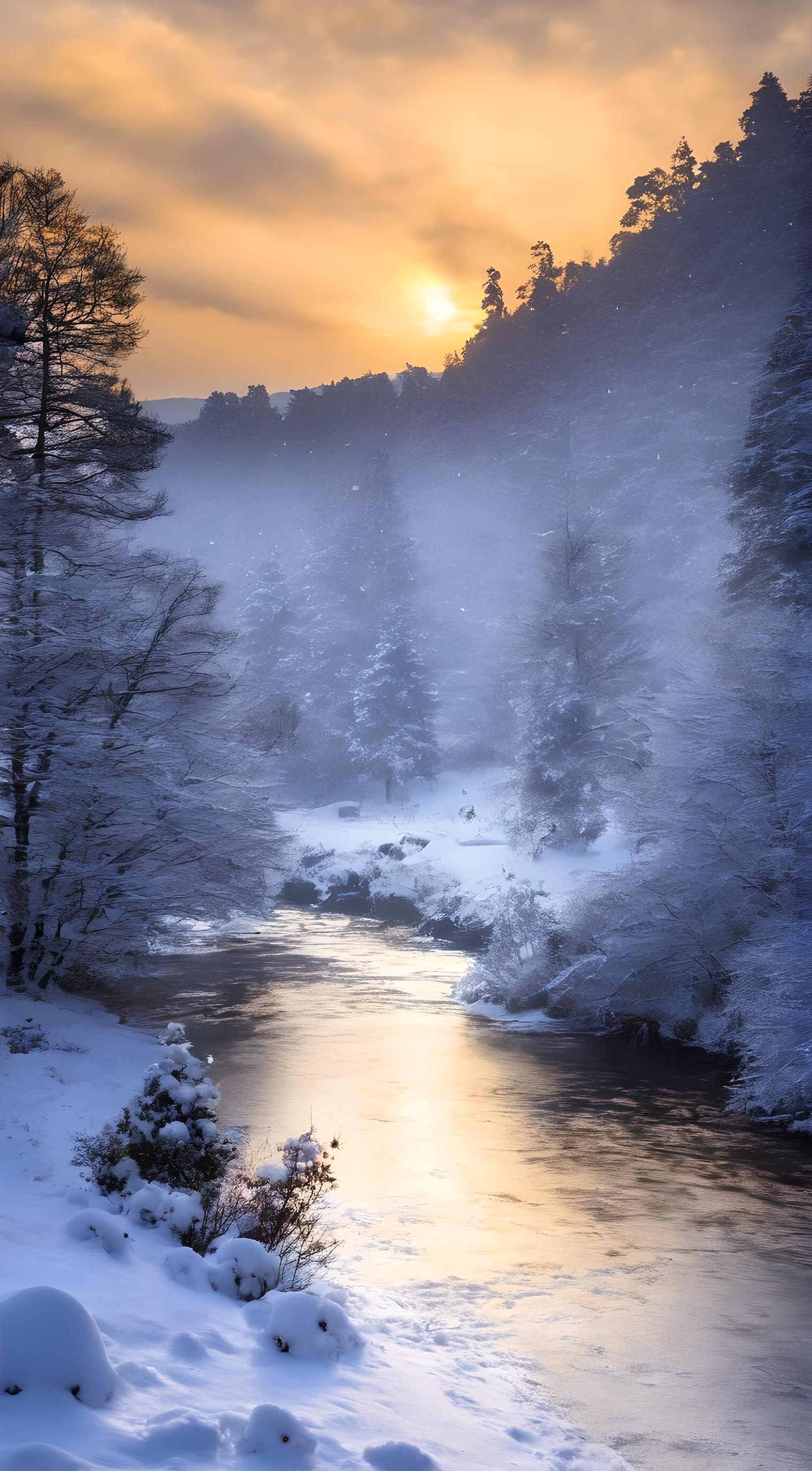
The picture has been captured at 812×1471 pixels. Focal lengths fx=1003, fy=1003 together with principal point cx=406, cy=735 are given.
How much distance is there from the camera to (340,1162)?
13016mm

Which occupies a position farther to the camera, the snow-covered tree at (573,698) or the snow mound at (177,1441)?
the snow-covered tree at (573,698)

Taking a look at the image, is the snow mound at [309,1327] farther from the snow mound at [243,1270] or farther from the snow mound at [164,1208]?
the snow mound at [164,1208]

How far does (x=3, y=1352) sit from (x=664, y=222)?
250 ft

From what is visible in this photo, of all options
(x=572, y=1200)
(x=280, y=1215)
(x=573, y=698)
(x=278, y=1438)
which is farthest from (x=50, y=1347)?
(x=573, y=698)

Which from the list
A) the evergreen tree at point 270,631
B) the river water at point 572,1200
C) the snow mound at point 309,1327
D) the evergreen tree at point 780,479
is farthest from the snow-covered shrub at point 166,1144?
the evergreen tree at point 270,631

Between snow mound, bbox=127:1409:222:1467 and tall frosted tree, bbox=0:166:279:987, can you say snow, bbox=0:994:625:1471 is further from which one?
tall frosted tree, bbox=0:166:279:987

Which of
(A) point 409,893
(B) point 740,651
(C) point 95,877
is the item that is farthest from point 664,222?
(C) point 95,877

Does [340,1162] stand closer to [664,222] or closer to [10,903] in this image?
[10,903]

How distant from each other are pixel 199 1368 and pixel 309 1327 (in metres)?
1.08

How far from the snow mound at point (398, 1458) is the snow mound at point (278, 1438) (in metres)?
0.34

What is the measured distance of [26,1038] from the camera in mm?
13562

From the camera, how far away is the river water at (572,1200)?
766 centimetres

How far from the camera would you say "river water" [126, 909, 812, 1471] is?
766 cm

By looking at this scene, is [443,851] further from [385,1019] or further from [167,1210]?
[167,1210]
